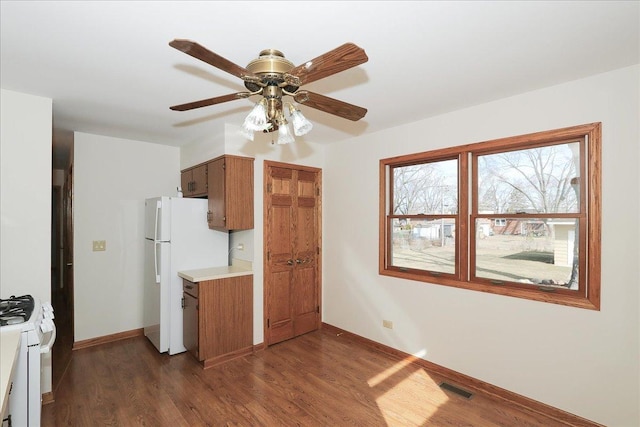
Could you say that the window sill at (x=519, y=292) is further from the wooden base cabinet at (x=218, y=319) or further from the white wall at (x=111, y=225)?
the white wall at (x=111, y=225)

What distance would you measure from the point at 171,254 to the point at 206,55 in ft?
8.67

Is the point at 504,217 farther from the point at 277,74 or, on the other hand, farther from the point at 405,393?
the point at 277,74

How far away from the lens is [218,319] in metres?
3.14

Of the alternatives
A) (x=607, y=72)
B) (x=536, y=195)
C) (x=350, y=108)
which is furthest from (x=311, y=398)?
Answer: (x=607, y=72)

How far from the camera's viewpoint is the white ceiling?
1.46 m

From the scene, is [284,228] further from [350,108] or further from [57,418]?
[57,418]

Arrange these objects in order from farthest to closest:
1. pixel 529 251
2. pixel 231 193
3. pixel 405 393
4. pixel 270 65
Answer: pixel 231 193 → pixel 405 393 → pixel 529 251 → pixel 270 65

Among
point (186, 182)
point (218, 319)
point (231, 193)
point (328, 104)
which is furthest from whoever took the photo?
point (186, 182)

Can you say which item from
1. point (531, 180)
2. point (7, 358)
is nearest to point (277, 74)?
point (7, 358)

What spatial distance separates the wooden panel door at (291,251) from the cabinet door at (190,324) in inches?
30.9

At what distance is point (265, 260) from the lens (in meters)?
3.52

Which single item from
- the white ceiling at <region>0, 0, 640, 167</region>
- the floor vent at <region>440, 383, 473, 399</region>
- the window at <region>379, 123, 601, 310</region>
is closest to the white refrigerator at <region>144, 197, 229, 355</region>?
the white ceiling at <region>0, 0, 640, 167</region>

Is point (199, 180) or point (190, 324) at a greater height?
point (199, 180)

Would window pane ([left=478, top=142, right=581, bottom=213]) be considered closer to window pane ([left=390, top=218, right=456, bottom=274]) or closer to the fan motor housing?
window pane ([left=390, top=218, right=456, bottom=274])
